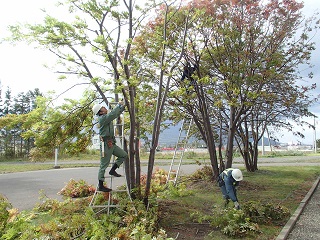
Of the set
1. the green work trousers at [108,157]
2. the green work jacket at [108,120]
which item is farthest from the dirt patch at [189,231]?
the green work jacket at [108,120]

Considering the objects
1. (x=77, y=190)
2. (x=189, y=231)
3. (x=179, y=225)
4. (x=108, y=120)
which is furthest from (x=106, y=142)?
(x=77, y=190)

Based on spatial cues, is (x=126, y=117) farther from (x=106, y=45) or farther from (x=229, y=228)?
(x=229, y=228)

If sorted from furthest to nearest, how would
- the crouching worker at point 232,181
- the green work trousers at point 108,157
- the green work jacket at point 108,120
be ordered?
the crouching worker at point 232,181, the green work trousers at point 108,157, the green work jacket at point 108,120

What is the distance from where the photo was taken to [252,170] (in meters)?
16.5

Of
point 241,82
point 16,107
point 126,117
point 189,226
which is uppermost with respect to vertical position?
point 16,107

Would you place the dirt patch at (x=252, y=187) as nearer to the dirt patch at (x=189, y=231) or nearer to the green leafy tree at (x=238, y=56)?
the green leafy tree at (x=238, y=56)

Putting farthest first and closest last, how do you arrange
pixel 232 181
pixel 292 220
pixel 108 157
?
pixel 232 181 < pixel 292 220 < pixel 108 157

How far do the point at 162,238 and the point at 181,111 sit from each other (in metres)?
7.70

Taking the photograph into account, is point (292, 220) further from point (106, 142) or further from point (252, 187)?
point (252, 187)

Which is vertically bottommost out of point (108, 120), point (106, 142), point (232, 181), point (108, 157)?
point (232, 181)

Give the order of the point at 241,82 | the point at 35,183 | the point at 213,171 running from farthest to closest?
the point at 35,183 → the point at 213,171 → the point at 241,82

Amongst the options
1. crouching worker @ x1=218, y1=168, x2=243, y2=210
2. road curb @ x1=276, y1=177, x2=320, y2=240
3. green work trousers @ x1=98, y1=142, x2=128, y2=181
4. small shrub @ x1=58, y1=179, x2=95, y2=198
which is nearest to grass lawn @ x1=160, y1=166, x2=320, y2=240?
road curb @ x1=276, y1=177, x2=320, y2=240

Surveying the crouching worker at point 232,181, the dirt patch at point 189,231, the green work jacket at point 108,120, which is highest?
the green work jacket at point 108,120

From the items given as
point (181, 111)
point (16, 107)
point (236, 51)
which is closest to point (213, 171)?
point (181, 111)
